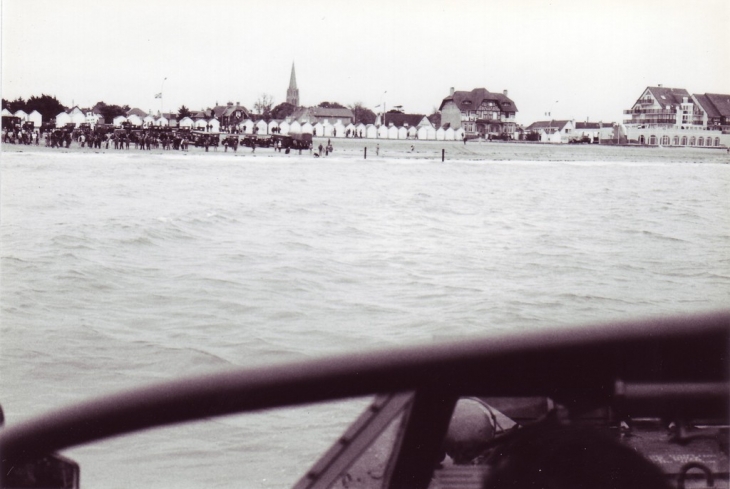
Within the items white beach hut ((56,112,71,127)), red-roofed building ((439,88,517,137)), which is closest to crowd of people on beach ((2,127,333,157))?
white beach hut ((56,112,71,127))

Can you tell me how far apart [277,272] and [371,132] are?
191 ft

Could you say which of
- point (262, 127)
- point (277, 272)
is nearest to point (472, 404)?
point (277, 272)

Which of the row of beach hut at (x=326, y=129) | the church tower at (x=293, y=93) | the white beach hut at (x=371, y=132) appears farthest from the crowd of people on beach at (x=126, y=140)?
the white beach hut at (x=371, y=132)

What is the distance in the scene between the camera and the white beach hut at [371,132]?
72.9 metres

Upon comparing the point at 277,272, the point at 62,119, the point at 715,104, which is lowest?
the point at 277,272

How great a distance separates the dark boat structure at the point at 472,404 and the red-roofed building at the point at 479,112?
54.3 meters

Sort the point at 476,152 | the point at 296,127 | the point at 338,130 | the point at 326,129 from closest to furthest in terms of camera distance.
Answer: the point at 476,152 → the point at 296,127 → the point at 326,129 → the point at 338,130

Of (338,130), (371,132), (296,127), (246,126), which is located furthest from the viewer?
(338,130)

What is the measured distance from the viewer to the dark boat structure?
638 millimetres

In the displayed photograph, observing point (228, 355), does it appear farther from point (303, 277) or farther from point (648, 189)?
point (648, 189)

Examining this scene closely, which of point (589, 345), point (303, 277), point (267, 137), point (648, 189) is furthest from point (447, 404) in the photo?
point (267, 137)

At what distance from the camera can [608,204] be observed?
1117 inches

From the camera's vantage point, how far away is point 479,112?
57.1 m

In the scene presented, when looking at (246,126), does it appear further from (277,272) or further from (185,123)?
(277,272)
